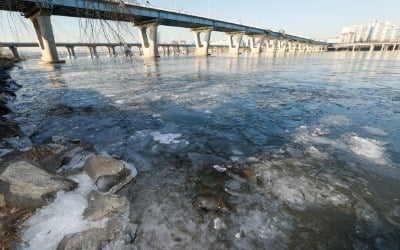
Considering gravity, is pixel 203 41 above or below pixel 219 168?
above

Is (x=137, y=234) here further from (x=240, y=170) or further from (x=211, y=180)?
(x=240, y=170)

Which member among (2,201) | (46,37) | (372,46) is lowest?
(2,201)

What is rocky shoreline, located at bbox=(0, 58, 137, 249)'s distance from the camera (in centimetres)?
257

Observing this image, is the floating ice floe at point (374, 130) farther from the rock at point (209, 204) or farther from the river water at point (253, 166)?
the rock at point (209, 204)

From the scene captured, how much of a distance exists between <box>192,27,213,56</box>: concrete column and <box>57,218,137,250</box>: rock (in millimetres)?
68371

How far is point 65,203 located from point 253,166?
129 inches

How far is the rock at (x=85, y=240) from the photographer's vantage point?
2.42m

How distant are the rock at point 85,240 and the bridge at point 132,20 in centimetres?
250

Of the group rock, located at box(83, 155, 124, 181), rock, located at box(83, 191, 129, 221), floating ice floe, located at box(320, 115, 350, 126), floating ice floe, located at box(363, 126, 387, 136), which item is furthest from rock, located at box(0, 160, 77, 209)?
floating ice floe, located at box(363, 126, 387, 136)

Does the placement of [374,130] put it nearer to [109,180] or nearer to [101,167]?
[109,180]

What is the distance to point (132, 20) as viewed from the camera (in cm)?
270

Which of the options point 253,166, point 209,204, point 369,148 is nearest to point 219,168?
point 253,166

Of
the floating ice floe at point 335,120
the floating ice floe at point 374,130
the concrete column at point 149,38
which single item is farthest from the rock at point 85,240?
the concrete column at point 149,38

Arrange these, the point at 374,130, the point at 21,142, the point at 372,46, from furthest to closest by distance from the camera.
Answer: the point at 372,46 → the point at 374,130 → the point at 21,142
